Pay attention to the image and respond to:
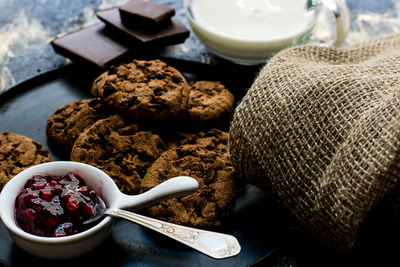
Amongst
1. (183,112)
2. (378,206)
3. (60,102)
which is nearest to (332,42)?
(183,112)

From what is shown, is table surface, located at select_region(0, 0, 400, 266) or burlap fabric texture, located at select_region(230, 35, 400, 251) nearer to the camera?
burlap fabric texture, located at select_region(230, 35, 400, 251)

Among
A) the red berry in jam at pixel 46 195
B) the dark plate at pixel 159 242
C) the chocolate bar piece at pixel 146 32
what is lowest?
the dark plate at pixel 159 242

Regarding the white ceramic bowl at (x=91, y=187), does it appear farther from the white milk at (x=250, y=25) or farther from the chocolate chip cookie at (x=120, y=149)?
the white milk at (x=250, y=25)

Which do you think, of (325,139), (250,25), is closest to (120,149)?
(325,139)

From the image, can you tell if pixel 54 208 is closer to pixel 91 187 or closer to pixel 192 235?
pixel 91 187

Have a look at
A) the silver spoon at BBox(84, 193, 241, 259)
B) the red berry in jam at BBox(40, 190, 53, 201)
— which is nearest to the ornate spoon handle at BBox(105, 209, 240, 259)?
the silver spoon at BBox(84, 193, 241, 259)

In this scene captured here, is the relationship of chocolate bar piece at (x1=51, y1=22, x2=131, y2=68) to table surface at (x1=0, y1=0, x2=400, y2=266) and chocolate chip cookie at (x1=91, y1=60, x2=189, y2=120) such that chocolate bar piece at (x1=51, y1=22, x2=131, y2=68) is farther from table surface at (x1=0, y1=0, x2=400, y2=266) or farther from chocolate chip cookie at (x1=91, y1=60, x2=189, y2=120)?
chocolate chip cookie at (x1=91, y1=60, x2=189, y2=120)

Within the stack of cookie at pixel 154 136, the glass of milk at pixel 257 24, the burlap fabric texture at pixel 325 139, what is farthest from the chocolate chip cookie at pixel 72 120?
the glass of milk at pixel 257 24
